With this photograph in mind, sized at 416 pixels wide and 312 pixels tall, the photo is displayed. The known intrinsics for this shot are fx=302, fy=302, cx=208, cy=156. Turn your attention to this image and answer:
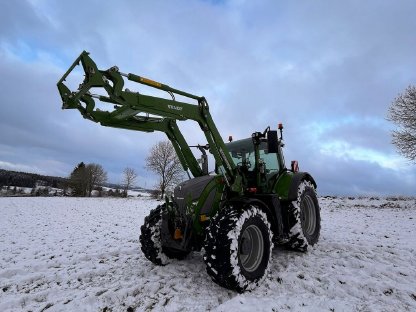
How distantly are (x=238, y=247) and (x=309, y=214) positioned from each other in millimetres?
3616

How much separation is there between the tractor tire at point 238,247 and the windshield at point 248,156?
1.66 m

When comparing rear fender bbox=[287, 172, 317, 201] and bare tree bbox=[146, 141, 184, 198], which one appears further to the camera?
bare tree bbox=[146, 141, 184, 198]

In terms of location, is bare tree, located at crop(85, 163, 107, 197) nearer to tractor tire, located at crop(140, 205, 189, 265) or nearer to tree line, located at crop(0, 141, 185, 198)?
tree line, located at crop(0, 141, 185, 198)

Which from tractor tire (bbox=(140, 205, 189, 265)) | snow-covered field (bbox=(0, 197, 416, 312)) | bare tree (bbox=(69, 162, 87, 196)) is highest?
bare tree (bbox=(69, 162, 87, 196))

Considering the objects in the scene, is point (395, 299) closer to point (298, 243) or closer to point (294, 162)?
point (298, 243)

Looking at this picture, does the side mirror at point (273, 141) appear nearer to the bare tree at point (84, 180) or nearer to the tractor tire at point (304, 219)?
the tractor tire at point (304, 219)

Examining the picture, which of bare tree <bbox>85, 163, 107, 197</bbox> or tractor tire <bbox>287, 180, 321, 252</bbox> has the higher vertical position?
bare tree <bbox>85, 163, 107, 197</bbox>

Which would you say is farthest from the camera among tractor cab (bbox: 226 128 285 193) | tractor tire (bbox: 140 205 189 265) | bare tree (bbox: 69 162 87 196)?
bare tree (bbox: 69 162 87 196)

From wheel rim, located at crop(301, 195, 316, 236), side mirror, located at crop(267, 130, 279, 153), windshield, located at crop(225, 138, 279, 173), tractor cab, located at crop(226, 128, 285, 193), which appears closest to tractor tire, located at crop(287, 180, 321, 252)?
wheel rim, located at crop(301, 195, 316, 236)

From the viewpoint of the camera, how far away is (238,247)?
466 cm

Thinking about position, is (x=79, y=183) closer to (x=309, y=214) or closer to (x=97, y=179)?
(x=97, y=179)

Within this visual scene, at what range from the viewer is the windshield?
6.69 meters

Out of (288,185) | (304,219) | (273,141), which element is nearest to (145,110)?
(273,141)

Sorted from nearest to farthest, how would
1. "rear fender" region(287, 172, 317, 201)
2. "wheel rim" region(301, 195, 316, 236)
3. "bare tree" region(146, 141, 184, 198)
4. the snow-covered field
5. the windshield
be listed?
the snow-covered field, "rear fender" region(287, 172, 317, 201), the windshield, "wheel rim" region(301, 195, 316, 236), "bare tree" region(146, 141, 184, 198)
